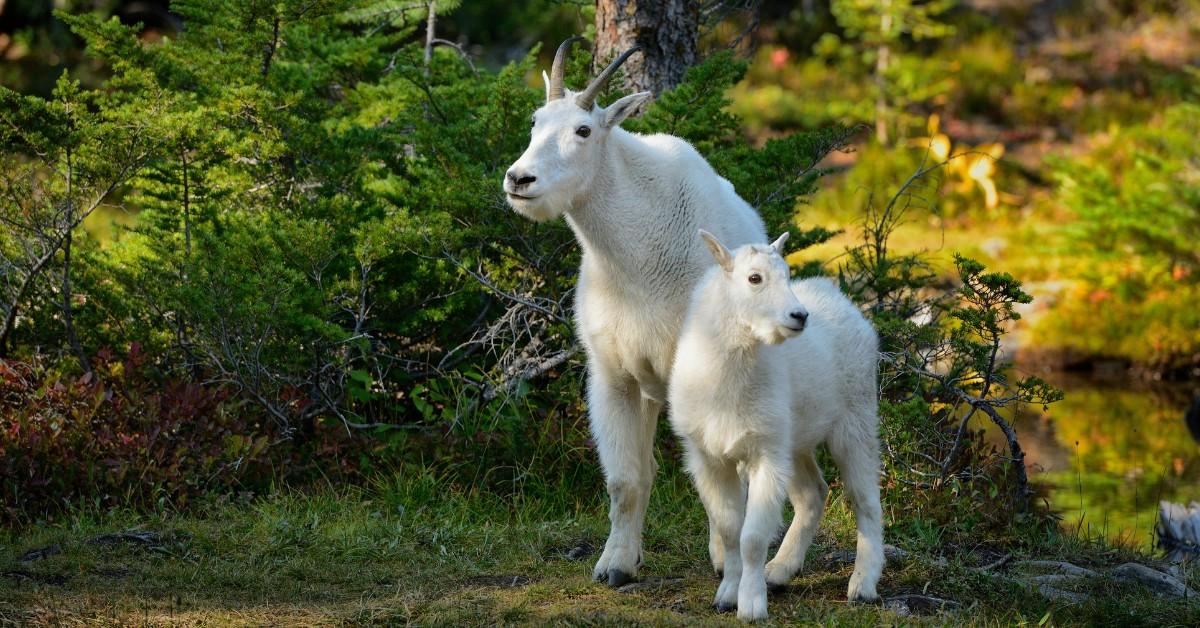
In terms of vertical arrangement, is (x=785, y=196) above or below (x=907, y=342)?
above

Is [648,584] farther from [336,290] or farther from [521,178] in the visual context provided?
[336,290]

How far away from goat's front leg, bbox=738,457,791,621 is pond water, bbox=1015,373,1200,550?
3418 mm

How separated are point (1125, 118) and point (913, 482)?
685 inches

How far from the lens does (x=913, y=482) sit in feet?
24.6

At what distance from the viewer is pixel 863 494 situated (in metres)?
5.93

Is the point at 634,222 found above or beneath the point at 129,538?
above

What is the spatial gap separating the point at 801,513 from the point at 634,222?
1520mm

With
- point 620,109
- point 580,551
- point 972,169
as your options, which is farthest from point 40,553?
point 972,169

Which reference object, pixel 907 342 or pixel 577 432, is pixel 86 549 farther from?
pixel 907 342

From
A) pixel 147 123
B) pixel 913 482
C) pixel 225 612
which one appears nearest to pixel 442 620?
pixel 225 612

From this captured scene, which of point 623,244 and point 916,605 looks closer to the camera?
point 916,605

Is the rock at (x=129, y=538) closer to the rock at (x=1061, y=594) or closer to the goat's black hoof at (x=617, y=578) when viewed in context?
the goat's black hoof at (x=617, y=578)

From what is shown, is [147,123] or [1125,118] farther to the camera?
[1125,118]

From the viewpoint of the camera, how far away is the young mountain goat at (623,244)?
19.3 ft
